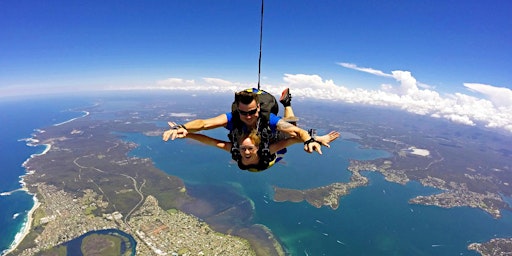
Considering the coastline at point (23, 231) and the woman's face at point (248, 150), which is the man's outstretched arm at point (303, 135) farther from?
the coastline at point (23, 231)

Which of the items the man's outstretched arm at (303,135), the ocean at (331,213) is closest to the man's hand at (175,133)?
the man's outstretched arm at (303,135)

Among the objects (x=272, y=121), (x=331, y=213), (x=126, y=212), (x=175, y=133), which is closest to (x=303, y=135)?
(x=272, y=121)

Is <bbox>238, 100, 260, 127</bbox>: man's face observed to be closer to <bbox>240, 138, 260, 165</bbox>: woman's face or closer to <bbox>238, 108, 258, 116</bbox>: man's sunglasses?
<bbox>238, 108, 258, 116</bbox>: man's sunglasses

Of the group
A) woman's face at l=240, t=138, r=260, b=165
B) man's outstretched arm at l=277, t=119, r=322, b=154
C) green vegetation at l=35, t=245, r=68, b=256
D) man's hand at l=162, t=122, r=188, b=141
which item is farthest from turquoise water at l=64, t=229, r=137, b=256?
man's outstretched arm at l=277, t=119, r=322, b=154

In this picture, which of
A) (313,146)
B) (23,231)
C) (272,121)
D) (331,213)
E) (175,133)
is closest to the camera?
(313,146)

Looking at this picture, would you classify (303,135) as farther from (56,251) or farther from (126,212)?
(126,212)
